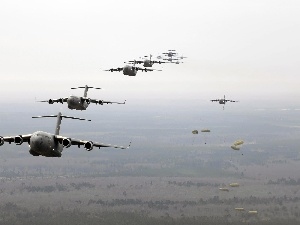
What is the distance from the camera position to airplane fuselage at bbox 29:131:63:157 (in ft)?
218

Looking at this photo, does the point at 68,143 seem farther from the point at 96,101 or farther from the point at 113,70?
the point at 113,70

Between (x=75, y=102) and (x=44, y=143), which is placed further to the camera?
(x=75, y=102)

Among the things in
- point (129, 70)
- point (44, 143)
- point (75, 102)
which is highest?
point (129, 70)

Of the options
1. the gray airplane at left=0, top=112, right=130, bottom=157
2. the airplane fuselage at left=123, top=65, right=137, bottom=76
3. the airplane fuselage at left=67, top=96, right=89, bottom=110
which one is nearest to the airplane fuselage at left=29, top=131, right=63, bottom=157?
the gray airplane at left=0, top=112, right=130, bottom=157

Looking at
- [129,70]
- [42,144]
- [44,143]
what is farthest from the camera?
[129,70]

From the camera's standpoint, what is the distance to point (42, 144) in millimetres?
67125

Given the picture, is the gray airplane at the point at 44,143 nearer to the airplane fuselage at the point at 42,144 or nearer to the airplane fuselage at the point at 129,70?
the airplane fuselage at the point at 42,144

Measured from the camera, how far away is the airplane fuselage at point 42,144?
66438 millimetres

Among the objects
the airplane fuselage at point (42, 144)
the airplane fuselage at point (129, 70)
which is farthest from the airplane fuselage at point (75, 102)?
the airplane fuselage at point (42, 144)

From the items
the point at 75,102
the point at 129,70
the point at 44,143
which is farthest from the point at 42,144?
the point at 129,70

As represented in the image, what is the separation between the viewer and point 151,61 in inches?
6698

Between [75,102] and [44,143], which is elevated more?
[75,102]

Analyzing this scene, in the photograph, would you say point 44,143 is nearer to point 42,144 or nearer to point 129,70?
point 42,144

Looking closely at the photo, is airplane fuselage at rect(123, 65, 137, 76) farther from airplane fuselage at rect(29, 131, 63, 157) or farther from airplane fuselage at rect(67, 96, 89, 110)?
airplane fuselage at rect(29, 131, 63, 157)
